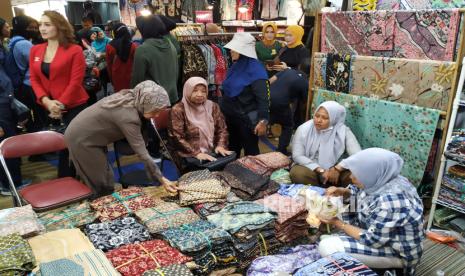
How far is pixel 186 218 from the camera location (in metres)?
2.34

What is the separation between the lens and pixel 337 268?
1.92 meters

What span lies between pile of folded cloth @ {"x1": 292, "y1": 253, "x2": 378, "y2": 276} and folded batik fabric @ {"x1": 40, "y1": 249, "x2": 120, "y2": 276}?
98cm

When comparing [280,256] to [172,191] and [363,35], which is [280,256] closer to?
[172,191]

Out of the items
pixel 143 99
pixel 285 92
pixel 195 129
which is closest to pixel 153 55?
pixel 195 129

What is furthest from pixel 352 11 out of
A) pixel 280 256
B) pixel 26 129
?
pixel 26 129

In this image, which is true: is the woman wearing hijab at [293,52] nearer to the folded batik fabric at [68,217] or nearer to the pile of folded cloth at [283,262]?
the pile of folded cloth at [283,262]

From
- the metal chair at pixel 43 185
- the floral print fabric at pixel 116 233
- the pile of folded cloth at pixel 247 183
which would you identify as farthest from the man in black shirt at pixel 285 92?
the floral print fabric at pixel 116 233

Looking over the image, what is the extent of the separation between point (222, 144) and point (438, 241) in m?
2.02

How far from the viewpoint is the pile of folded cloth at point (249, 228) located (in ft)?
7.26

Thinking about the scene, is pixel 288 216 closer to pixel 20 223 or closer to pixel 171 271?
pixel 171 271

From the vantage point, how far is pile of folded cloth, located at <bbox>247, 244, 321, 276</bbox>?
2.13 meters

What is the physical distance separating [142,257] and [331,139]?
2.05m

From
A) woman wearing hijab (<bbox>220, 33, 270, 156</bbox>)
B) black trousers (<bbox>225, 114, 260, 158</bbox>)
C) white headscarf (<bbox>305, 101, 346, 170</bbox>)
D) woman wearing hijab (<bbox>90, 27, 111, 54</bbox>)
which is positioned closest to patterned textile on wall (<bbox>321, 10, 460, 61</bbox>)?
white headscarf (<bbox>305, 101, 346, 170</bbox>)

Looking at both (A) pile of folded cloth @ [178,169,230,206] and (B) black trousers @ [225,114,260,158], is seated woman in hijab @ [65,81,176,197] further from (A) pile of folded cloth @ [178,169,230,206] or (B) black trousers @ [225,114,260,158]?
(B) black trousers @ [225,114,260,158]
